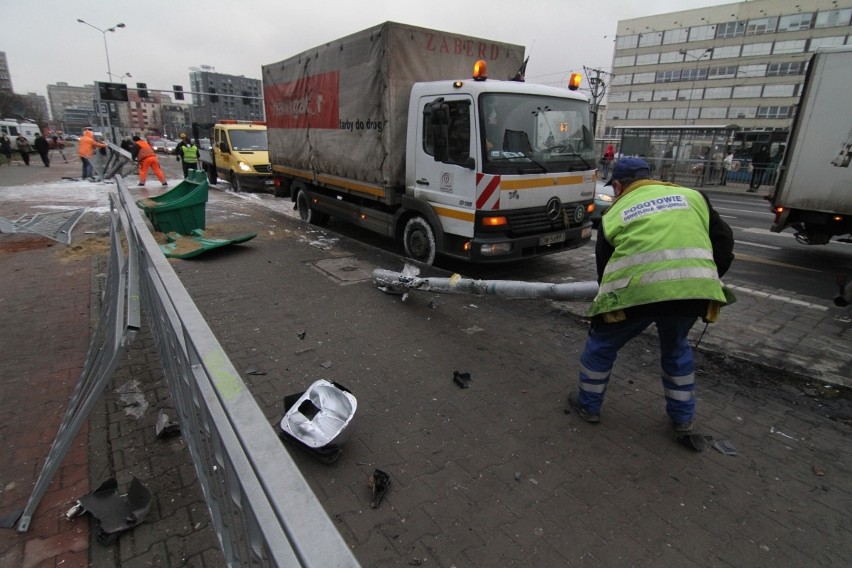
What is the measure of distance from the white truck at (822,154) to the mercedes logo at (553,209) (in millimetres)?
4538

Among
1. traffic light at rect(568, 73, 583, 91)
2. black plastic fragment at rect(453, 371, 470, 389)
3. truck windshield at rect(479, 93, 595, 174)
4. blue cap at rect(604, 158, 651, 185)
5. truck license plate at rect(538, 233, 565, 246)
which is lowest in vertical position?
black plastic fragment at rect(453, 371, 470, 389)

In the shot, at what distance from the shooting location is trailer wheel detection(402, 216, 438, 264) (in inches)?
253

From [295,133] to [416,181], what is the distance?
14.0 feet

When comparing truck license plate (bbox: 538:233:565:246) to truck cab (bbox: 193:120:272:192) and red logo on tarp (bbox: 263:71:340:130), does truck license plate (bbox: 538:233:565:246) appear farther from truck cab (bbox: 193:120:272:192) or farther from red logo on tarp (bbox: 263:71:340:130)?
truck cab (bbox: 193:120:272:192)

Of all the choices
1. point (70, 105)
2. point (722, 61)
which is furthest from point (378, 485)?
point (70, 105)

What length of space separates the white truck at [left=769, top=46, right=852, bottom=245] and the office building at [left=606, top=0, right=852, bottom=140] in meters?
52.5

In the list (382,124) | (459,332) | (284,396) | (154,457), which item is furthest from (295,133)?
(154,457)

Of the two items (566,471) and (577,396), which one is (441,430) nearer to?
(566,471)

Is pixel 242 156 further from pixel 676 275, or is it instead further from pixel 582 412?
pixel 676 275

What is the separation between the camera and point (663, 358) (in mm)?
3004

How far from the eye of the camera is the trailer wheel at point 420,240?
21.1ft

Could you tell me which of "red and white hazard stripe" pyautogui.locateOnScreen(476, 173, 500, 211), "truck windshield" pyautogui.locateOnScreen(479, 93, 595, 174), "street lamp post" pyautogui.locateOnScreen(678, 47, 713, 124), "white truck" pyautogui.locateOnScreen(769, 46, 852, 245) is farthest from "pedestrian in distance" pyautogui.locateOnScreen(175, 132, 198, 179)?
"street lamp post" pyautogui.locateOnScreen(678, 47, 713, 124)

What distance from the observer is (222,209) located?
457 inches

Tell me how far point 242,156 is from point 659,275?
48.7 feet
